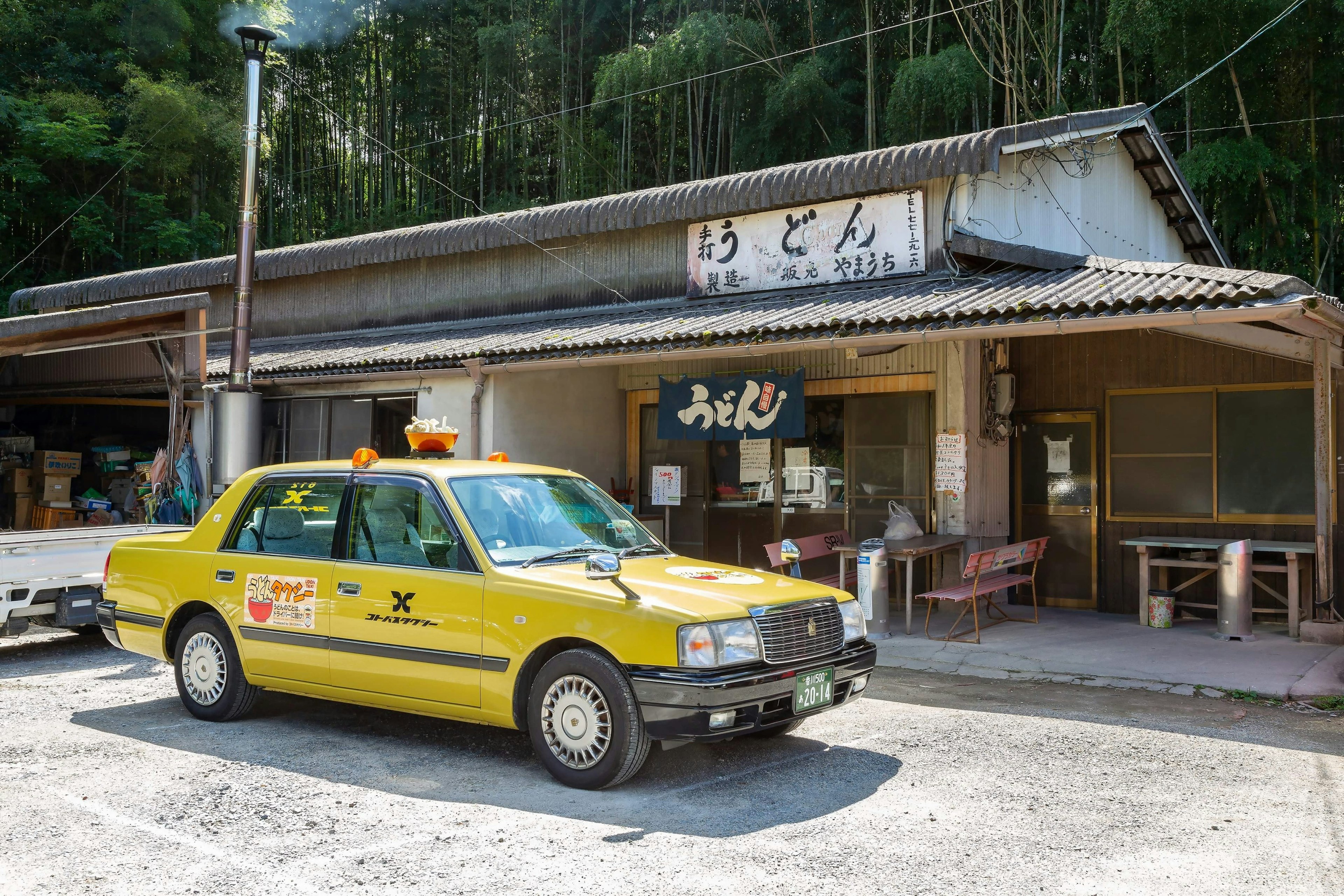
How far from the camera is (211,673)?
643cm

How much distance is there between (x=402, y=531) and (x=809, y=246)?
23.9 feet

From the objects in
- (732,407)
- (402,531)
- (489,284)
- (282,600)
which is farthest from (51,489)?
(402,531)

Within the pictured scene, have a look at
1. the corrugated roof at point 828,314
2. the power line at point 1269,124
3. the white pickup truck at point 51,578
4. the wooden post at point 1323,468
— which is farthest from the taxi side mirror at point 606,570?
the power line at point 1269,124

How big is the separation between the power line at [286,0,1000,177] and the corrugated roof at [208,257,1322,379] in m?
7.64

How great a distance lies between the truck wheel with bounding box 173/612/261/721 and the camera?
6.33 metres

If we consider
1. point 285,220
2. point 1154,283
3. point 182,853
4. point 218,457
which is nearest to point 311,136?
point 285,220

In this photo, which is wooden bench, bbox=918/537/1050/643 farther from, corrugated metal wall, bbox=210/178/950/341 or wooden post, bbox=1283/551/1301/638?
corrugated metal wall, bbox=210/178/950/341

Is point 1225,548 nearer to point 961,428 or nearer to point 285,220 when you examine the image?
point 961,428

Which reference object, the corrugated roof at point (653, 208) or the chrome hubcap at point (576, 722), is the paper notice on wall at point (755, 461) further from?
the chrome hubcap at point (576, 722)

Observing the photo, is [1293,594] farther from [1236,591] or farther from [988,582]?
[988,582]

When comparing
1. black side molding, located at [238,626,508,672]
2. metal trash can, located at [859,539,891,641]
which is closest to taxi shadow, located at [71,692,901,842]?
black side molding, located at [238,626,508,672]

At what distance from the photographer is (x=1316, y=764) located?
5574 millimetres

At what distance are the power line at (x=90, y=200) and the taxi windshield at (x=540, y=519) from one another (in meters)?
24.0

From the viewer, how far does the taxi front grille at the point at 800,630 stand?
519cm
